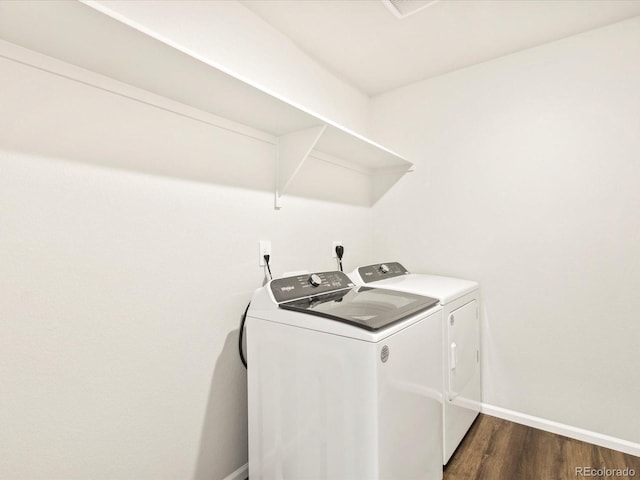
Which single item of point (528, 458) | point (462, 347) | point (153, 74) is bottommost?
point (528, 458)

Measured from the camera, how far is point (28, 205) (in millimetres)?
1020

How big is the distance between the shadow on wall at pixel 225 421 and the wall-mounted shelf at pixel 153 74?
36.3 inches

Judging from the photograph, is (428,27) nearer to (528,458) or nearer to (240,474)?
(528,458)

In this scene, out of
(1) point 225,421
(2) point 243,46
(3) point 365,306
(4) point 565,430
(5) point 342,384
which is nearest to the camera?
(5) point 342,384

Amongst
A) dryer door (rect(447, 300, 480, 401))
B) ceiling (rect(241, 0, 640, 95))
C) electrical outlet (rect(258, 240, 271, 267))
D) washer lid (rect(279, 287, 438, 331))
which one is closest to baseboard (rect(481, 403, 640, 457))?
dryer door (rect(447, 300, 480, 401))

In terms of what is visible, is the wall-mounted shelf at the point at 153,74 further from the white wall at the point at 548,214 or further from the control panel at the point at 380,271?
the white wall at the point at 548,214

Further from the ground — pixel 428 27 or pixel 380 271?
pixel 428 27

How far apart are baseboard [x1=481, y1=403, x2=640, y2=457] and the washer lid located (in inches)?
49.4

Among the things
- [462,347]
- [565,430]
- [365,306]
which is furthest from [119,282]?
[565,430]

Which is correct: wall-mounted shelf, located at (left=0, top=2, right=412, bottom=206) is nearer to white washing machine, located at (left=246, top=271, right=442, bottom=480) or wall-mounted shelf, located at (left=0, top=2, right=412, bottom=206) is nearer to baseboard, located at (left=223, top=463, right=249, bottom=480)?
white washing machine, located at (left=246, top=271, right=442, bottom=480)

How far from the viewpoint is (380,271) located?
2.22 meters

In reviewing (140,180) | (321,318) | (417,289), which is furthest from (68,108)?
(417,289)

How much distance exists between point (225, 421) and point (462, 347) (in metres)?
1.35

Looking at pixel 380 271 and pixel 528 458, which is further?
pixel 380 271
